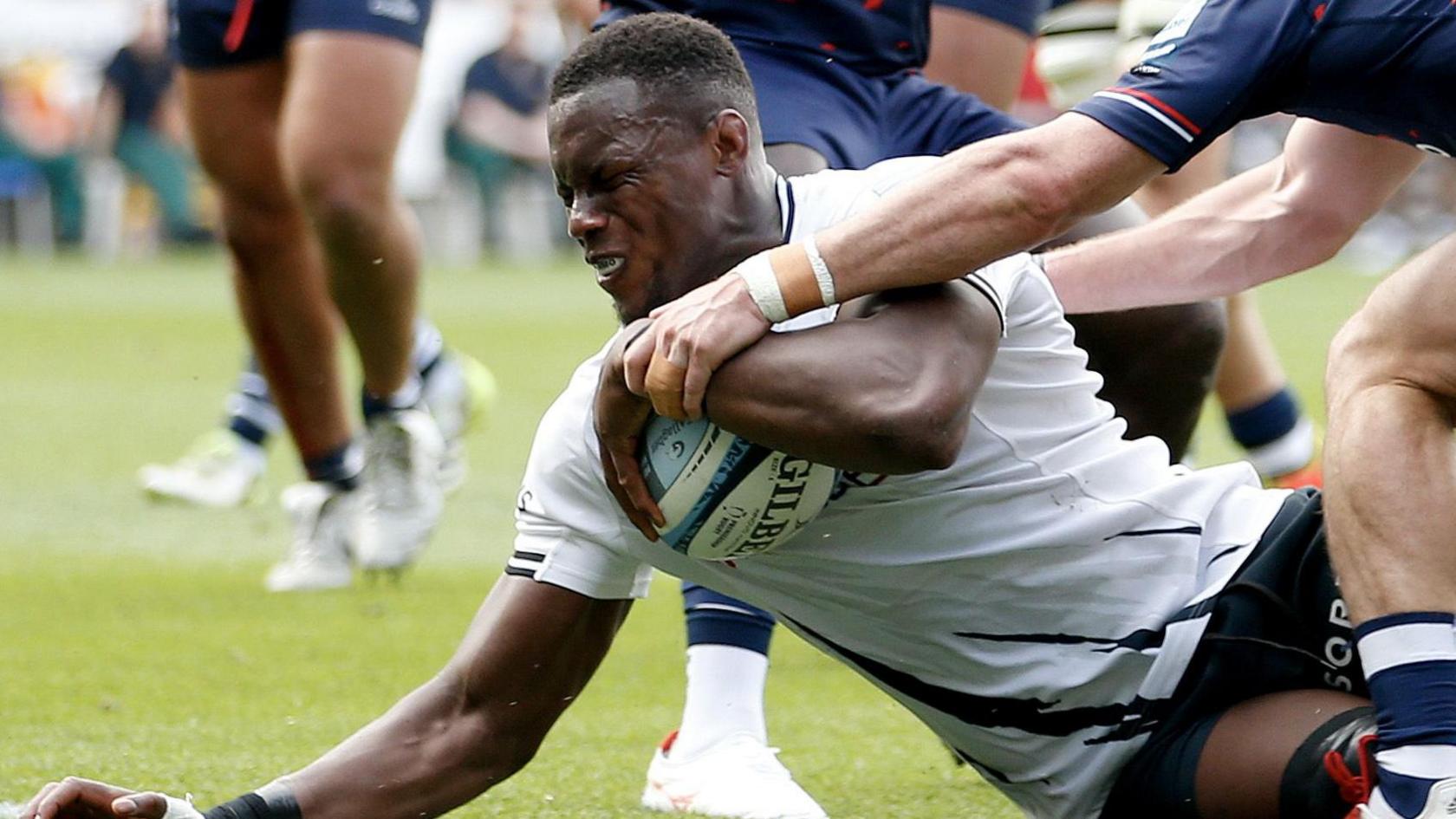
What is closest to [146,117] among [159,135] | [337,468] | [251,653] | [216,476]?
[159,135]

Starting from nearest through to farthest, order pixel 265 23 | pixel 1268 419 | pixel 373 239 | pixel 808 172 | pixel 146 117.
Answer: pixel 808 172, pixel 373 239, pixel 265 23, pixel 1268 419, pixel 146 117

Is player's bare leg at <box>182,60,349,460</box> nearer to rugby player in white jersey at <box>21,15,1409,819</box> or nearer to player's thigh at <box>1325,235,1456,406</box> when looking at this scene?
rugby player in white jersey at <box>21,15,1409,819</box>

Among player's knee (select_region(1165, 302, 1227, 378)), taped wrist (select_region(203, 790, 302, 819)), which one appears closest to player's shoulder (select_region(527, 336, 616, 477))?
taped wrist (select_region(203, 790, 302, 819))

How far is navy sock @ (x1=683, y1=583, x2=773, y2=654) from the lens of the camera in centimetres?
378

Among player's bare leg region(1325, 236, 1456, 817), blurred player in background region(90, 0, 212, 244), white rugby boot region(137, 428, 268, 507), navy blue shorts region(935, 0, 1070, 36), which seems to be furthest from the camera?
blurred player in background region(90, 0, 212, 244)

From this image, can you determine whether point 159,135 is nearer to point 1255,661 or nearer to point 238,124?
point 238,124

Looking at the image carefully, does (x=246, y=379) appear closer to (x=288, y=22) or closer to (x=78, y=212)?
(x=288, y=22)

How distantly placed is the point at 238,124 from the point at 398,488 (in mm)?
1044

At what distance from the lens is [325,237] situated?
222 inches

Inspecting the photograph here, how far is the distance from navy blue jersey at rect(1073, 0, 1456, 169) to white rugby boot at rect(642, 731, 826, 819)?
1209 millimetres

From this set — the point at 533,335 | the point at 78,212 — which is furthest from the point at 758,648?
the point at 78,212

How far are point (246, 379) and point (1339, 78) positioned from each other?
15.9 ft

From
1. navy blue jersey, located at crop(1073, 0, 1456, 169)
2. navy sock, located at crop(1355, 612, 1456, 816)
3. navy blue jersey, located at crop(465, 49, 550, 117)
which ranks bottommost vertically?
navy blue jersey, located at crop(465, 49, 550, 117)

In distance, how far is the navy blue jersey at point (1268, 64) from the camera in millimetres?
2824
